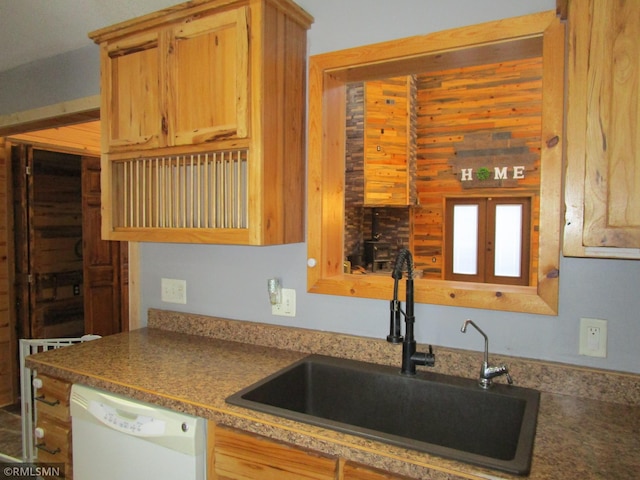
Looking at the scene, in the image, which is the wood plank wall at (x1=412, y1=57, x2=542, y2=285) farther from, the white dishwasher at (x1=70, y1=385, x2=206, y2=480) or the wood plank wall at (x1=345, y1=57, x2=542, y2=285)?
the white dishwasher at (x1=70, y1=385, x2=206, y2=480)

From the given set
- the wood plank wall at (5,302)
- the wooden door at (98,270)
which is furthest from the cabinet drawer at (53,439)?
the wooden door at (98,270)

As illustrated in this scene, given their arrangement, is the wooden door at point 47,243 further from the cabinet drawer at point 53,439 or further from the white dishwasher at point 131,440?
the white dishwasher at point 131,440

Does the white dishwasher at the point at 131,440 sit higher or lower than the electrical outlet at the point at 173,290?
lower

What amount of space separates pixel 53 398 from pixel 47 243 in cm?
264

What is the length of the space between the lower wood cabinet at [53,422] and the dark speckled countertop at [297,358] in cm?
6

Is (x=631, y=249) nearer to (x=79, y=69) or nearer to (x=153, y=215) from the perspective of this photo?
(x=153, y=215)

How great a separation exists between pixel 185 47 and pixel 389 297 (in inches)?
48.7

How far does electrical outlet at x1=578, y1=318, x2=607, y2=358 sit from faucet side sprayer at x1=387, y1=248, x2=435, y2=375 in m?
0.46

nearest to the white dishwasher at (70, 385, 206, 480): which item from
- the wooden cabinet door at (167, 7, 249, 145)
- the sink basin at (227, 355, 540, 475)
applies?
the sink basin at (227, 355, 540, 475)

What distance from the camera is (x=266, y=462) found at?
115 centimetres

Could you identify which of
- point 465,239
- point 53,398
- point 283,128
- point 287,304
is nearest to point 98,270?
point 53,398

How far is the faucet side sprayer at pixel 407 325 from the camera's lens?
1407 millimetres

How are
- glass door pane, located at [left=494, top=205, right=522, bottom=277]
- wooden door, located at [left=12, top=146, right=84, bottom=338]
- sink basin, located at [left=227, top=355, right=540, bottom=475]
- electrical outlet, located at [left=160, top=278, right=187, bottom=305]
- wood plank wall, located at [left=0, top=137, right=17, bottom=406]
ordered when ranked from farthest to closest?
glass door pane, located at [left=494, top=205, right=522, bottom=277], wooden door, located at [left=12, top=146, right=84, bottom=338], wood plank wall, located at [left=0, top=137, right=17, bottom=406], electrical outlet, located at [left=160, top=278, right=187, bottom=305], sink basin, located at [left=227, top=355, right=540, bottom=475]

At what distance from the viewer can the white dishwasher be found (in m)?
1.25
